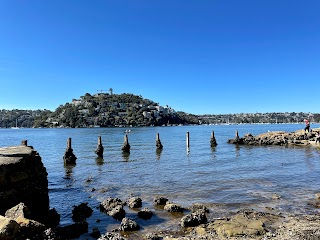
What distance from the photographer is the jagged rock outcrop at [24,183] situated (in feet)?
34.6

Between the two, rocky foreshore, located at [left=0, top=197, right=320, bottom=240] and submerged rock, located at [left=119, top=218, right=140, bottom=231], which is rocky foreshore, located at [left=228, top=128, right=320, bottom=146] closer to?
rocky foreshore, located at [left=0, top=197, right=320, bottom=240]

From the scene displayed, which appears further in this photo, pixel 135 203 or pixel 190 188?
pixel 190 188

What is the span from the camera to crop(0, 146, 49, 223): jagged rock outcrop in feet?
34.6

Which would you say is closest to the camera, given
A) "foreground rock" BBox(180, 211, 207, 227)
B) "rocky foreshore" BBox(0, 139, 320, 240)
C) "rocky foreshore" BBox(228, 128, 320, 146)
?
"rocky foreshore" BBox(0, 139, 320, 240)

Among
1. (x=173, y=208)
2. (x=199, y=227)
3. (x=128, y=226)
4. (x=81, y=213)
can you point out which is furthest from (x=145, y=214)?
(x=81, y=213)

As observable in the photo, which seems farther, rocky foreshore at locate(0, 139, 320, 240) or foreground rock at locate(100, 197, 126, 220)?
foreground rock at locate(100, 197, 126, 220)

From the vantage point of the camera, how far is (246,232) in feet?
33.8

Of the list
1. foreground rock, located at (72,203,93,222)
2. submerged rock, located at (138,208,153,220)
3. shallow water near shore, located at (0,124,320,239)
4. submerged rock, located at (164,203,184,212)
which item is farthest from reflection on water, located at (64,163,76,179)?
submerged rock, located at (164,203,184,212)

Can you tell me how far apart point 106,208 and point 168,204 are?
305cm

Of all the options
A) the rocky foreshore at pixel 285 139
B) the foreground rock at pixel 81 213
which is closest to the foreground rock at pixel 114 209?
the foreground rock at pixel 81 213

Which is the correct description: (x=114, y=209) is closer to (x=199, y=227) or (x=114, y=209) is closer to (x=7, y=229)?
(x=199, y=227)

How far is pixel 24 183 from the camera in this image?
11.5m

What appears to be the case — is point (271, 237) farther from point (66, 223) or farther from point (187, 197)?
point (66, 223)

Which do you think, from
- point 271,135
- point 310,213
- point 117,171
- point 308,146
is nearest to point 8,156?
point 310,213
